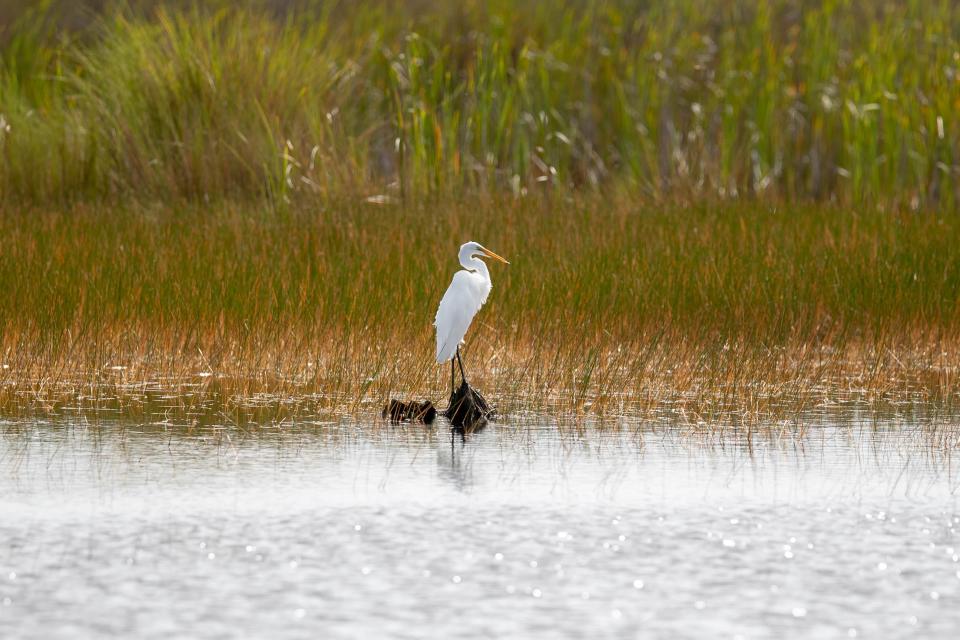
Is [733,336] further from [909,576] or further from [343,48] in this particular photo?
[343,48]

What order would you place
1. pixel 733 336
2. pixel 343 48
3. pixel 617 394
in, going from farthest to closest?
pixel 343 48 → pixel 733 336 → pixel 617 394

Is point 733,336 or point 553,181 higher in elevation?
point 553,181

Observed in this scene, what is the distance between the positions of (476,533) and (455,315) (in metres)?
2.56

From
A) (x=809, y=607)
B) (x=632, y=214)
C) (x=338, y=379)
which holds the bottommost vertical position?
(x=809, y=607)

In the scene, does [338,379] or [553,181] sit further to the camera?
[553,181]

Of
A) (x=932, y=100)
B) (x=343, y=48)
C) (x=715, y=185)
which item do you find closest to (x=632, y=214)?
(x=715, y=185)

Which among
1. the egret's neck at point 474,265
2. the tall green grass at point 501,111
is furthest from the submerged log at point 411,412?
the tall green grass at point 501,111

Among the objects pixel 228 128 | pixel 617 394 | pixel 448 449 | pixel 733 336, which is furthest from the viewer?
pixel 228 128

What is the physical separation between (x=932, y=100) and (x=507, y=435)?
9608 millimetres

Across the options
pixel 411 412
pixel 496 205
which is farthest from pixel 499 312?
pixel 496 205

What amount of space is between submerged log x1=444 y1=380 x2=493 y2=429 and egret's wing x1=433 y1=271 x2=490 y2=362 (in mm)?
411

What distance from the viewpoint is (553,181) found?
15992mm

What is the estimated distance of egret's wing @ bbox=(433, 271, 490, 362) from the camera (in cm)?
782

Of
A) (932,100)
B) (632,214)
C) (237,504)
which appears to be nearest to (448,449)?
(237,504)
